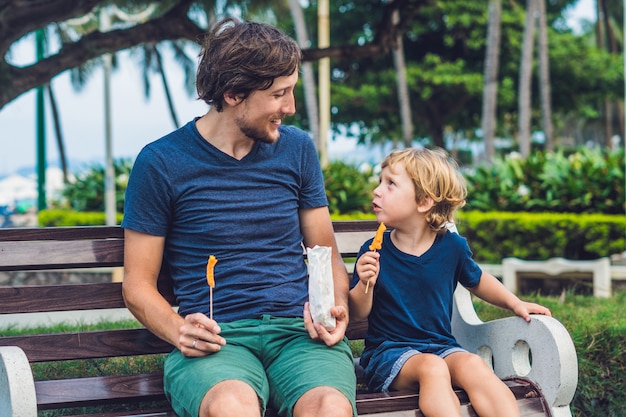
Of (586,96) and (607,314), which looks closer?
(607,314)

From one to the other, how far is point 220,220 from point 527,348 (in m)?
1.17

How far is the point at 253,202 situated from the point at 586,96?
29.1 metres

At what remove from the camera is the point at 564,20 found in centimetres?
3425

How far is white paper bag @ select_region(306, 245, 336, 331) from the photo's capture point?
108 inches

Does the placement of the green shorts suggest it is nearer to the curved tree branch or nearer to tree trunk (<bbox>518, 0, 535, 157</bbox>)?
the curved tree branch

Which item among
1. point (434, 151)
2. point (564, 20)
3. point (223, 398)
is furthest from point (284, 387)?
point (564, 20)

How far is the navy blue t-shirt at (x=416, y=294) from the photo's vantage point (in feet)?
10.4

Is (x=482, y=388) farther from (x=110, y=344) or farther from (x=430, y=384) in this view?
(x=110, y=344)

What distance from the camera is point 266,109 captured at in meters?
2.95

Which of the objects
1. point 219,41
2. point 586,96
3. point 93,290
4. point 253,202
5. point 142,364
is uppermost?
point 586,96

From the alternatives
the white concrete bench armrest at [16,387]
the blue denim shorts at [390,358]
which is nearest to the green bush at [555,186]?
the blue denim shorts at [390,358]

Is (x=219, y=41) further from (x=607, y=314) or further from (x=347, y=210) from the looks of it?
(x=347, y=210)

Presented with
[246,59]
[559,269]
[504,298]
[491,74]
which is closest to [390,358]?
[504,298]

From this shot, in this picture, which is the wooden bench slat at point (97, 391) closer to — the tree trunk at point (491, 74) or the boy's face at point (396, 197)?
the boy's face at point (396, 197)
